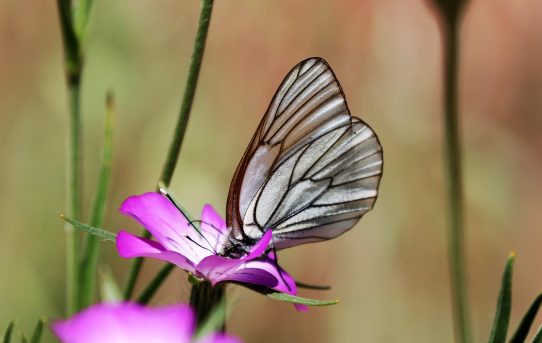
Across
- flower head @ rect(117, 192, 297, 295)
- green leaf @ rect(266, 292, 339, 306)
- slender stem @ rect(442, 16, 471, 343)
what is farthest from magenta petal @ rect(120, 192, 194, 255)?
slender stem @ rect(442, 16, 471, 343)

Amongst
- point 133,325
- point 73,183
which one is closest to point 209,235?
point 73,183

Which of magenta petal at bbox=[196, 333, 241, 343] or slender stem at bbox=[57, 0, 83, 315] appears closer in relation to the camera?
magenta petal at bbox=[196, 333, 241, 343]

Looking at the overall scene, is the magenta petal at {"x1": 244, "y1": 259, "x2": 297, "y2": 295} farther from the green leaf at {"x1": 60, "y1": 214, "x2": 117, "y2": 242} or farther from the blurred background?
the blurred background

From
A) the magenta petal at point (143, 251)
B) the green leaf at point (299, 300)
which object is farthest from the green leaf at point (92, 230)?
the green leaf at point (299, 300)

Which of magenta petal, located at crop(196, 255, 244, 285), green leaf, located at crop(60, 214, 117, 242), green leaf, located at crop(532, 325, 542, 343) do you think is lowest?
green leaf, located at crop(532, 325, 542, 343)

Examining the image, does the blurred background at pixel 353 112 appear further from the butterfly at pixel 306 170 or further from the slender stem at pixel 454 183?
the butterfly at pixel 306 170
